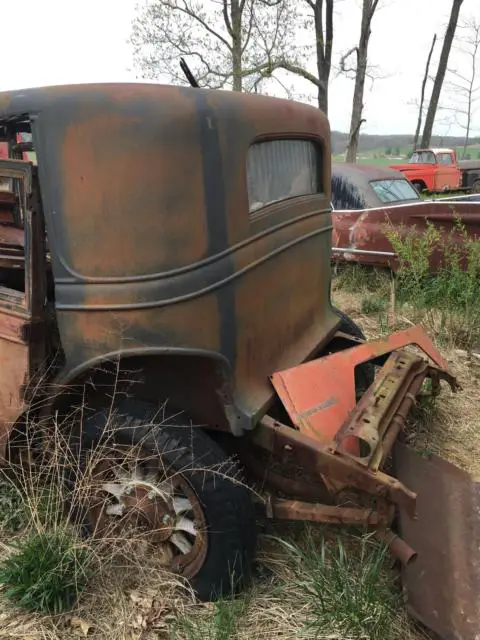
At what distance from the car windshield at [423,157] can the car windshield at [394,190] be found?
9655mm

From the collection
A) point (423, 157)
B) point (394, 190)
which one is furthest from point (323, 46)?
point (394, 190)

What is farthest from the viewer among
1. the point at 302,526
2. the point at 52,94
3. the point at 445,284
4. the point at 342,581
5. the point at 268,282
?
the point at 445,284

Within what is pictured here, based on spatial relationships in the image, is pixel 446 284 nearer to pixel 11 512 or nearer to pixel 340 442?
pixel 340 442

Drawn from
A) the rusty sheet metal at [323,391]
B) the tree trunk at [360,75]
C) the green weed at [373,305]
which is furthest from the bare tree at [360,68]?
the rusty sheet metal at [323,391]

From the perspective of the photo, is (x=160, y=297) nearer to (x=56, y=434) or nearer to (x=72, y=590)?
(x=56, y=434)

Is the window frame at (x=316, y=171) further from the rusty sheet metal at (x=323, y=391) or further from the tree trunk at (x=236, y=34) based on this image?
the tree trunk at (x=236, y=34)

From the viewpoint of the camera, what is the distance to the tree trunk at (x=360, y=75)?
16453 mm

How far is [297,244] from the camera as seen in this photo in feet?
9.54

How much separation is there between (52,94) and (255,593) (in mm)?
2239

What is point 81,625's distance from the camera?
2.28 meters

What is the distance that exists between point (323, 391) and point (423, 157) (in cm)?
1616

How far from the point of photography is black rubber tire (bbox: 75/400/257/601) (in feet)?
7.43

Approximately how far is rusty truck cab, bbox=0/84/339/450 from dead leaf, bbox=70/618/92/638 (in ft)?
3.03

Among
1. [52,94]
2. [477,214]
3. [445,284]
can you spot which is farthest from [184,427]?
[477,214]
